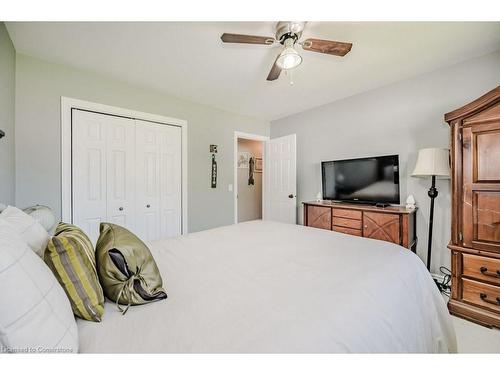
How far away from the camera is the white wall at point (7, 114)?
1.71 metres

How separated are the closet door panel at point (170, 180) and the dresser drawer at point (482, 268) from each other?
3274 mm

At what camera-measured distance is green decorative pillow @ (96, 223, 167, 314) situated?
0.84m

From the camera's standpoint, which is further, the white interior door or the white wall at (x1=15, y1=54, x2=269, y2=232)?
the white interior door

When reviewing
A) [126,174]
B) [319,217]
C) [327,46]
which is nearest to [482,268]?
[319,217]

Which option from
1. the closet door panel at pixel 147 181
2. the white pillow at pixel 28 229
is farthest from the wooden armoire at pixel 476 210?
the closet door panel at pixel 147 181

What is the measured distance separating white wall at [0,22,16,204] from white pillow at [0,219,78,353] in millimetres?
1681

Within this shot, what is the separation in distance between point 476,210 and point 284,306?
2.00 metres

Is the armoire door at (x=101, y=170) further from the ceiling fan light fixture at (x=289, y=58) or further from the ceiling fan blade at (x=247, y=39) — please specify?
the ceiling fan light fixture at (x=289, y=58)

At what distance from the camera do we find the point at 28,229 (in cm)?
95

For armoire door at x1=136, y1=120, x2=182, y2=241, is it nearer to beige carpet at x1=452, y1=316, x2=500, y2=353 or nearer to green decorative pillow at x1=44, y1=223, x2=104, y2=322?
green decorative pillow at x1=44, y1=223, x2=104, y2=322

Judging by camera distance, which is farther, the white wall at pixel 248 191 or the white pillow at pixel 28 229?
the white wall at pixel 248 191

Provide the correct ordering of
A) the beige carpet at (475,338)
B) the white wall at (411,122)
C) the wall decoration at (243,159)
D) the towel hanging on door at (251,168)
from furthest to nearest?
the towel hanging on door at (251,168) < the wall decoration at (243,159) < the white wall at (411,122) < the beige carpet at (475,338)

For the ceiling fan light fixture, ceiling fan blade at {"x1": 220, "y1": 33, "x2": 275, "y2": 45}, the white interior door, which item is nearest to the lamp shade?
the ceiling fan light fixture
